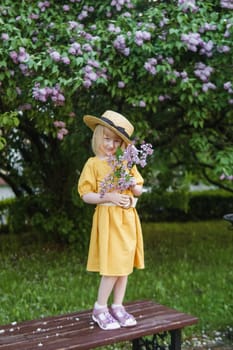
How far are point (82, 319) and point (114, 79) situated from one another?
291 cm

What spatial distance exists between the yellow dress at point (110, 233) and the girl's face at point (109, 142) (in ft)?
0.21

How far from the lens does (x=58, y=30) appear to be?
20.0ft

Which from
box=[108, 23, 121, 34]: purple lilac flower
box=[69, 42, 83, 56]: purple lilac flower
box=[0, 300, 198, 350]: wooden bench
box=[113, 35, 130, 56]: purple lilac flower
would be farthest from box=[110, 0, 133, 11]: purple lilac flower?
box=[0, 300, 198, 350]: wooden bench

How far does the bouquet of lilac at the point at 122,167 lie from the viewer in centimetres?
346

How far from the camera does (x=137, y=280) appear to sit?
6.34 metres

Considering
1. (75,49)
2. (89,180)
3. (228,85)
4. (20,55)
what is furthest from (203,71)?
(89,180)

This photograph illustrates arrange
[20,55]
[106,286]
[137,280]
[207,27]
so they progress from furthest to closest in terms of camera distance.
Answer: [137,280]
[207,27]
[20,55]
[106,286]

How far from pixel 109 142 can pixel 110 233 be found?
52cm

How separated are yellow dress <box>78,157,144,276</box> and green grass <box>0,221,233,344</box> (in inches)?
65.7

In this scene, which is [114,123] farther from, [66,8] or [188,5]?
[66,8]

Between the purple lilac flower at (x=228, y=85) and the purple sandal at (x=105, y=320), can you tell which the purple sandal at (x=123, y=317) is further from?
the purple lilac flower at (x=228, y=85)

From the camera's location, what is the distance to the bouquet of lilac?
3455mm

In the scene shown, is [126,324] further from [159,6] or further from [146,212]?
[146,212]

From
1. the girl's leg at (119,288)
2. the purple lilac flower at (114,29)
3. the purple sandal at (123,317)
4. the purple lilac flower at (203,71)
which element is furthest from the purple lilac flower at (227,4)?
the purple sandal at (123,317)
